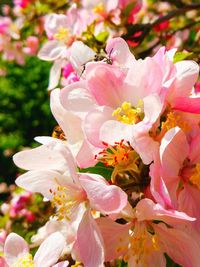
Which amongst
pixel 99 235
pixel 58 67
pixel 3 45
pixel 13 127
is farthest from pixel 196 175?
pixel 13 127

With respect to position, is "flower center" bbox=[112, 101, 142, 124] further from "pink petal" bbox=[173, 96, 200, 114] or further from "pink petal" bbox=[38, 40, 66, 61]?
"pink petal" bbox=[38, 40, 66, 61]

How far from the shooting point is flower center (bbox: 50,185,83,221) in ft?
3.51

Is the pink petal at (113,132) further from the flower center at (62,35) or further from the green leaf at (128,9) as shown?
the green leaf at (128,9)

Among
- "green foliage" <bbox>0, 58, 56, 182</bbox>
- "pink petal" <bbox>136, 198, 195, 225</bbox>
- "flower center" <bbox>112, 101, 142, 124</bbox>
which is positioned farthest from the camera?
"green foliage" <bbox>0, 58, 56, 182</bbox>

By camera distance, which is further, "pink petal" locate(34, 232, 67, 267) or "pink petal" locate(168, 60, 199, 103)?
"pink petal" locate(34, 232, 67, 267)

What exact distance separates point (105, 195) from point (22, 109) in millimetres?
4812

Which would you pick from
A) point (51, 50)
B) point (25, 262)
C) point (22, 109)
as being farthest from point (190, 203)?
point (22, 109)

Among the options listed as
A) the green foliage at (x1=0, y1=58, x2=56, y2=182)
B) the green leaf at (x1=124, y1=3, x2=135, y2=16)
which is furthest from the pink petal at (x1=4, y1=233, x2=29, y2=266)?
the green foliage at (x1=0, y1=58, x2=56, y2=182)

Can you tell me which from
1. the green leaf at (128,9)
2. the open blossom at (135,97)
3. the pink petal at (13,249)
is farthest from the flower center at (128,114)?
the green leaf at (128,9)

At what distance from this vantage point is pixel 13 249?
1214 mm

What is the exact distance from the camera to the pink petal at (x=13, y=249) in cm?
121

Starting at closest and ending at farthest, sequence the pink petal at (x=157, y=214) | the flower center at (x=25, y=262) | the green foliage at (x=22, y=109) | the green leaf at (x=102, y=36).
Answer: the pink petal at (x=157, y=214) → the flower center at (x=25, y=262) → the green leaf at (x=102, y=36) → the green foliage at (x=22, y=109)

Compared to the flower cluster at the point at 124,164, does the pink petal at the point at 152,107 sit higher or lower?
higher

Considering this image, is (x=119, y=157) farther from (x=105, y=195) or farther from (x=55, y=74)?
(x=55, y=74)
